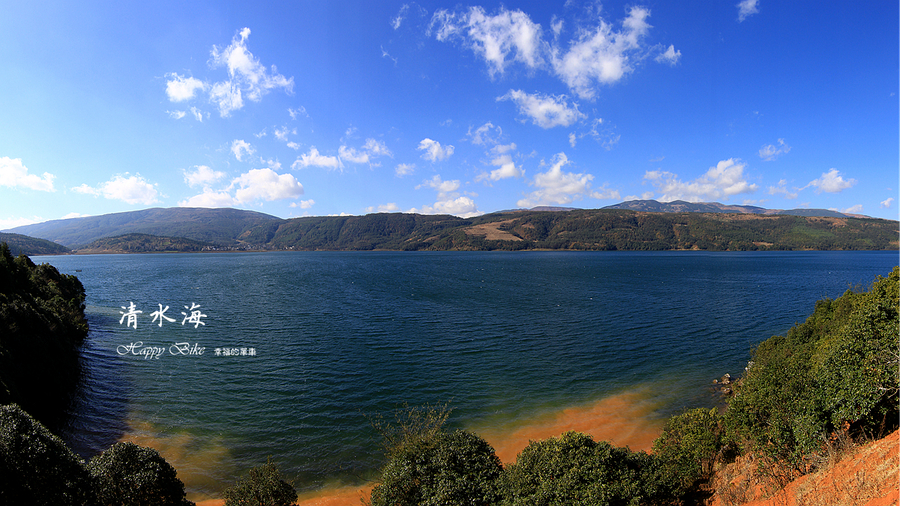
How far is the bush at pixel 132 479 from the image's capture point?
1213 centimetres

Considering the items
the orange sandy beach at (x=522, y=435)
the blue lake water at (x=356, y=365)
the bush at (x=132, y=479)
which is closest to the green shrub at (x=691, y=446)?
the orange sandy beach at (x=522, y=435)

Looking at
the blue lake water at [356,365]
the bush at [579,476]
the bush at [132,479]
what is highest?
the bush at [579,476]

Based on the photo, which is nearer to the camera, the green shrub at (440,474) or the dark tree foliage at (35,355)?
the green shrub at (440,474)

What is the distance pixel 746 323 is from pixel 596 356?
2854cm

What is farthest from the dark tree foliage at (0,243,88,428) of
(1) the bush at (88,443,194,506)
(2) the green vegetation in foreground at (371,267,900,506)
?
(2) the green vegetation in foreground at (371,267,900,506)

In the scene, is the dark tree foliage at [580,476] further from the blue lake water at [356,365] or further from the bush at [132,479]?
the bush at [132,479]

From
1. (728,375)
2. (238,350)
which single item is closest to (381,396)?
(238,350)

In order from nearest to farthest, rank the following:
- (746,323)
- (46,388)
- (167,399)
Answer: (46,388) → (167,399) → (746,323)

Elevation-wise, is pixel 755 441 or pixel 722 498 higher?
pixel 755 441

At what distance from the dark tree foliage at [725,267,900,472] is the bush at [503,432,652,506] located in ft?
16.4

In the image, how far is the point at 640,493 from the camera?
1109 cm

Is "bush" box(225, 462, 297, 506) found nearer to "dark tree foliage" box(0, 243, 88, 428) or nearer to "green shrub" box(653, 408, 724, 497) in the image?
"green shrub" box(653, 408, 724, 497)

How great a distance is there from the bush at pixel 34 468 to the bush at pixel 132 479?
371 mm

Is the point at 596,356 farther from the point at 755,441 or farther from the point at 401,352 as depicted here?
the point at 755,441
